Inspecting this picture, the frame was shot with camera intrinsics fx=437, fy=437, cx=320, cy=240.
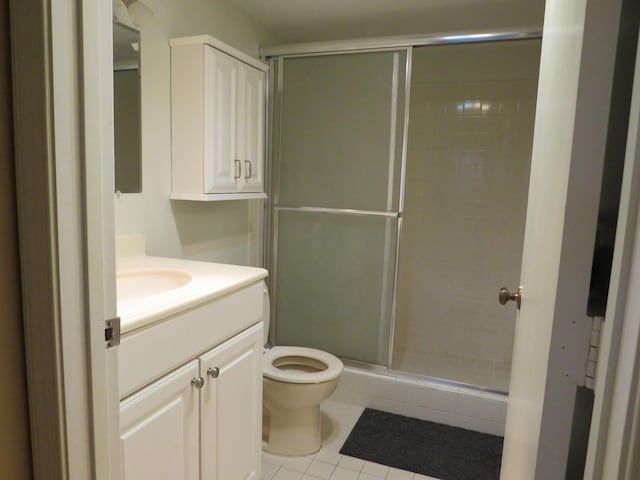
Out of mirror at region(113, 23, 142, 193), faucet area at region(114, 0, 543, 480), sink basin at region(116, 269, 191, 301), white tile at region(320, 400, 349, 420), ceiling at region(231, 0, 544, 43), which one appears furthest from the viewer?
white tile at region(320, 400, 349, 420)

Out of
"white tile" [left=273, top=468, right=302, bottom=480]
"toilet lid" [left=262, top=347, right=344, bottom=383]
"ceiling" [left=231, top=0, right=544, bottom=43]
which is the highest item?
"ceiling" [left=231, top=0, right=544, bottom=43]

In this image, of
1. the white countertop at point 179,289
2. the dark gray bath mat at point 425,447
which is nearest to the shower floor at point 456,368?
the dark gray bath mat at point 425,447

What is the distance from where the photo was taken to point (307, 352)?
2.27m

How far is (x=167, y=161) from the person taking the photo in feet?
6.37

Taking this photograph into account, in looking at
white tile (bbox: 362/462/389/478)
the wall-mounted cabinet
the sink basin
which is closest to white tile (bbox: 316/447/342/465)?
white tile (bbox: 362/462/389/478)

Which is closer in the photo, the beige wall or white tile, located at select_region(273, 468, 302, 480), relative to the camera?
the beige wall

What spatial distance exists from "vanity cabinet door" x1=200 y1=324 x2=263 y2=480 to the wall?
0.68 meters

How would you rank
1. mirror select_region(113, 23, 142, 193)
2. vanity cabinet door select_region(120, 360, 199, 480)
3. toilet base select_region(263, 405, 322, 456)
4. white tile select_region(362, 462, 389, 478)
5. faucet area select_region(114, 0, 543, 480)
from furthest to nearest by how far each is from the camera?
toilet base select_region(263, 405, 322, 456)
white tile select_region(362, 462, 389, 478)
mirror select_region(113, 23, 142, 193)
faucet area select_region(114, 0, 543, 480)
vanity cabinet door select_region(120, 360, 199, 480)

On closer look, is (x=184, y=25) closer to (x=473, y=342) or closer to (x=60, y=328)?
(x=60, y=328)

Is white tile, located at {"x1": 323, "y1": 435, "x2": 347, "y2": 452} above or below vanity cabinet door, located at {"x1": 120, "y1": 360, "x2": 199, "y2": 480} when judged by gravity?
below

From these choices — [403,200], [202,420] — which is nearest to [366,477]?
[202,420]

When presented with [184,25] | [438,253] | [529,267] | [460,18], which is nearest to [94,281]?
[529,267]

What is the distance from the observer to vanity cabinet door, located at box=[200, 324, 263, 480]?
136cm

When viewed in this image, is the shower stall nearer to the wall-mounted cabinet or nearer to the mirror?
the wall-mounted cabinet
